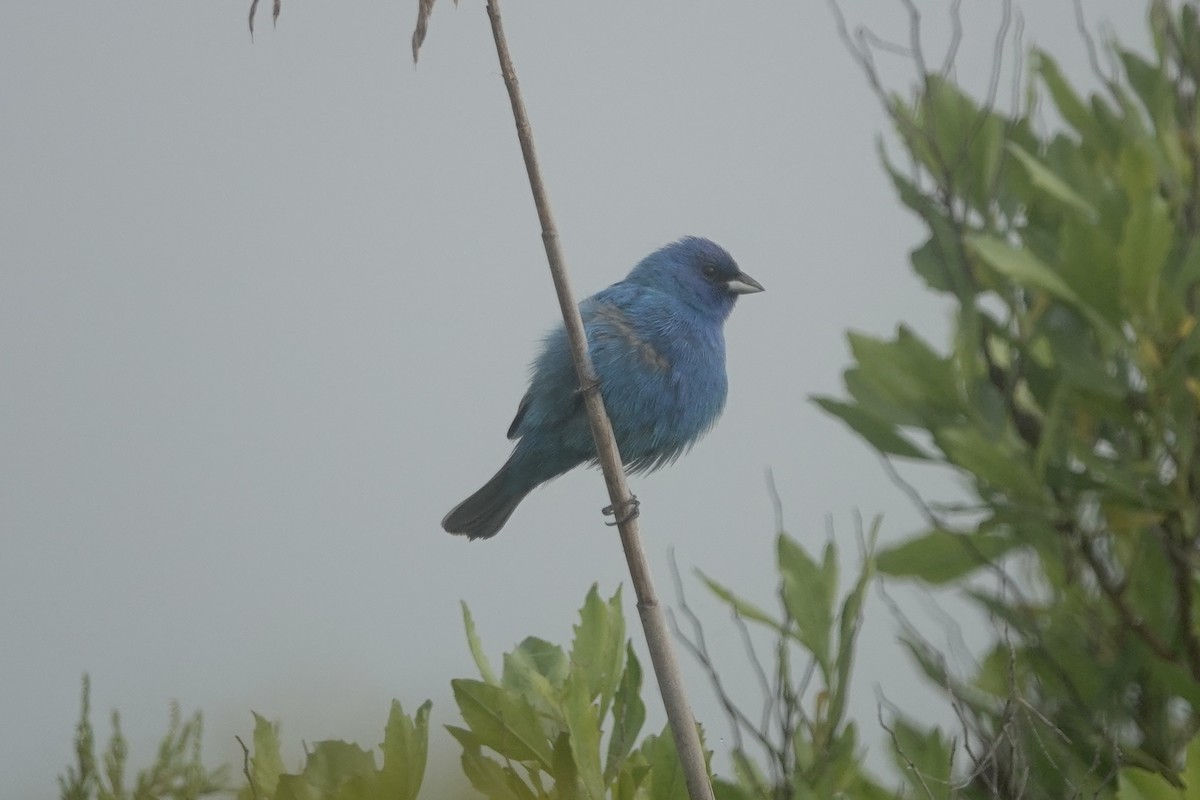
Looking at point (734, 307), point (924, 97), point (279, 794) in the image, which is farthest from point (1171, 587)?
point (734, 307)

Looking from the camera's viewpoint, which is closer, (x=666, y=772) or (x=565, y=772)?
(x=565, y=772)

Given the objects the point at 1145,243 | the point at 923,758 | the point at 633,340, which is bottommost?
the point at 923,758

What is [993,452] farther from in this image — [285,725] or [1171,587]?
[285,725]

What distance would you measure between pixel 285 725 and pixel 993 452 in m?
2.27

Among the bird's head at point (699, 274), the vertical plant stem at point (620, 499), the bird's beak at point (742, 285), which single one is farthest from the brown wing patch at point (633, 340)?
the vertical plant stem at point (620, 499)

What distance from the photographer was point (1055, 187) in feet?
3.55

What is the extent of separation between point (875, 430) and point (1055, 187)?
26 centimetres

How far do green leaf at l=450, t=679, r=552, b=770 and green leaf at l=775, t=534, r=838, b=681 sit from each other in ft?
0.86

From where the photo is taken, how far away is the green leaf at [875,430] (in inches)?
46.1

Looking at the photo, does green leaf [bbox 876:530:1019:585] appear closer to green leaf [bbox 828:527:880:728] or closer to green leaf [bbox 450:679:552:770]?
green leaf [bbox 828:527:880:728]

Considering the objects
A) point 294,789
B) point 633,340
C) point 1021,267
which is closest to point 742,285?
point 633,340

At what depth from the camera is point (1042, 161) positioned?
3.92ft

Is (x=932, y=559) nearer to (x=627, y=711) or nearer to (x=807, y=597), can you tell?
(x=807, y=597)

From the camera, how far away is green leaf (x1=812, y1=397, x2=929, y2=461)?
1171mm
